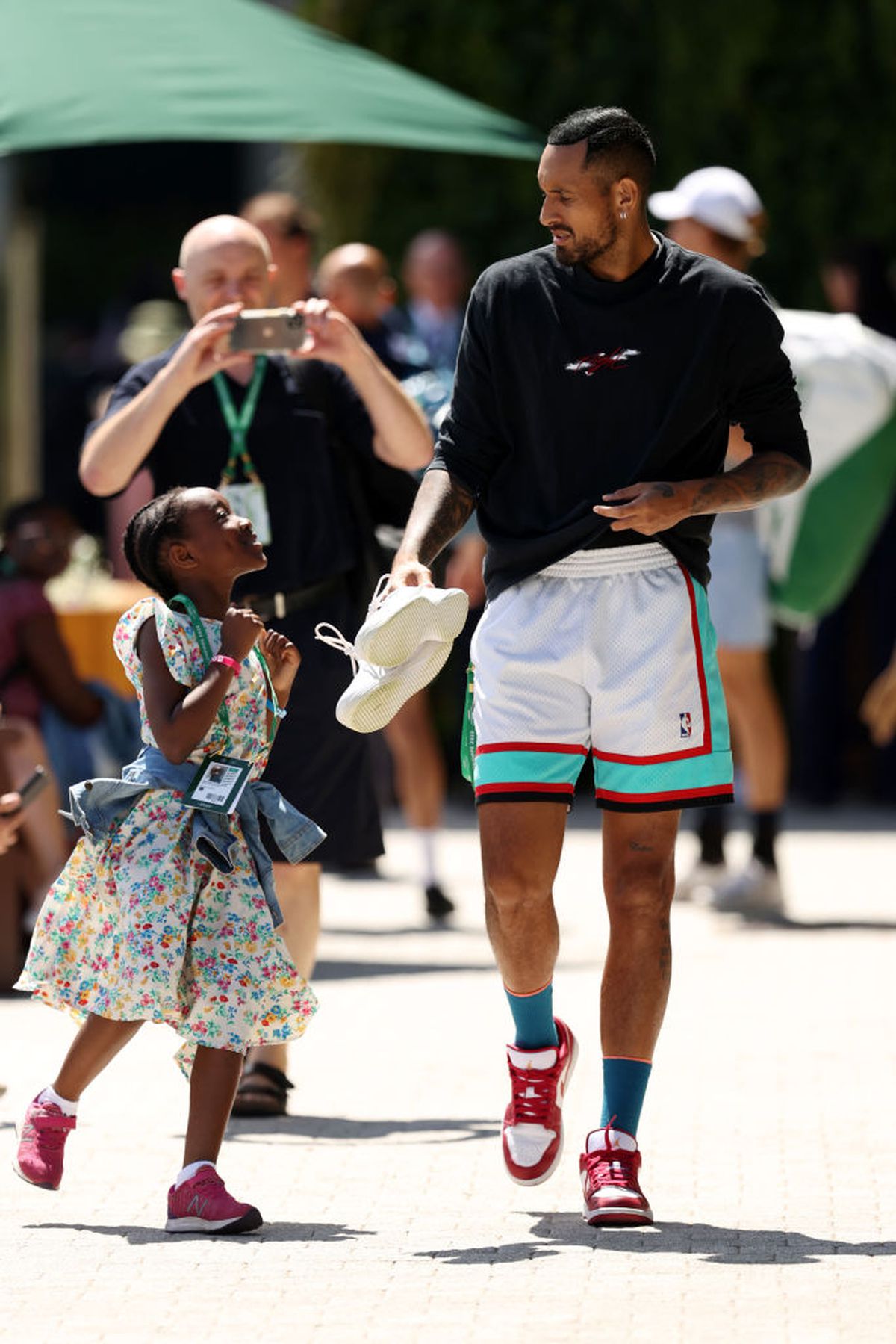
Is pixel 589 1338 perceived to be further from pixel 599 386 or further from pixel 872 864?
pixel 872 864

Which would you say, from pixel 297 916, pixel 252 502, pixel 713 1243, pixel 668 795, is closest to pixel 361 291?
pixel 252 502

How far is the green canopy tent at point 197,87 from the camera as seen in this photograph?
23.9 ft

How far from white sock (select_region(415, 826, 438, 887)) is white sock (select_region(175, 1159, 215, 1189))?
4.42m

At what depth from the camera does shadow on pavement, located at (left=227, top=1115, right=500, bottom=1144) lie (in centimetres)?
610

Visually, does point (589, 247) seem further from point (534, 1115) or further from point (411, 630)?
point (534, 1115)

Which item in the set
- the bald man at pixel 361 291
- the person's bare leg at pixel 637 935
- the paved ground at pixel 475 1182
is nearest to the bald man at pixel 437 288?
the bald man at pixel 361 291

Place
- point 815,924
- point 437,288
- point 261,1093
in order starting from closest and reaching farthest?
1. point 261,1093
2. point 815,924
3. point 437,288

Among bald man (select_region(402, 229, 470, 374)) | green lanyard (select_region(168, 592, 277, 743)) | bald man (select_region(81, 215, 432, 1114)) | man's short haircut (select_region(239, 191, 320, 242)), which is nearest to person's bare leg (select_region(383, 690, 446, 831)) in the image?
man's short haircut (select_region(239, 191, 320, 242))

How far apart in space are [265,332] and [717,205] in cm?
285

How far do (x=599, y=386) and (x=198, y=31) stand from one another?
322cm

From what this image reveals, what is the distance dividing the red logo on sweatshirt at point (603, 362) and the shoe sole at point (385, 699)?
0.54 m

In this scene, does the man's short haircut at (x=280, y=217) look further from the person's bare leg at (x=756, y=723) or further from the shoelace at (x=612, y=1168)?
the shoelace at (x=612, y=1168)

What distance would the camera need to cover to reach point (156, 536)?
17.9 feet

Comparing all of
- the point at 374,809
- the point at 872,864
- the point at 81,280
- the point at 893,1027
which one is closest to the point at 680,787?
the point at 374,809
